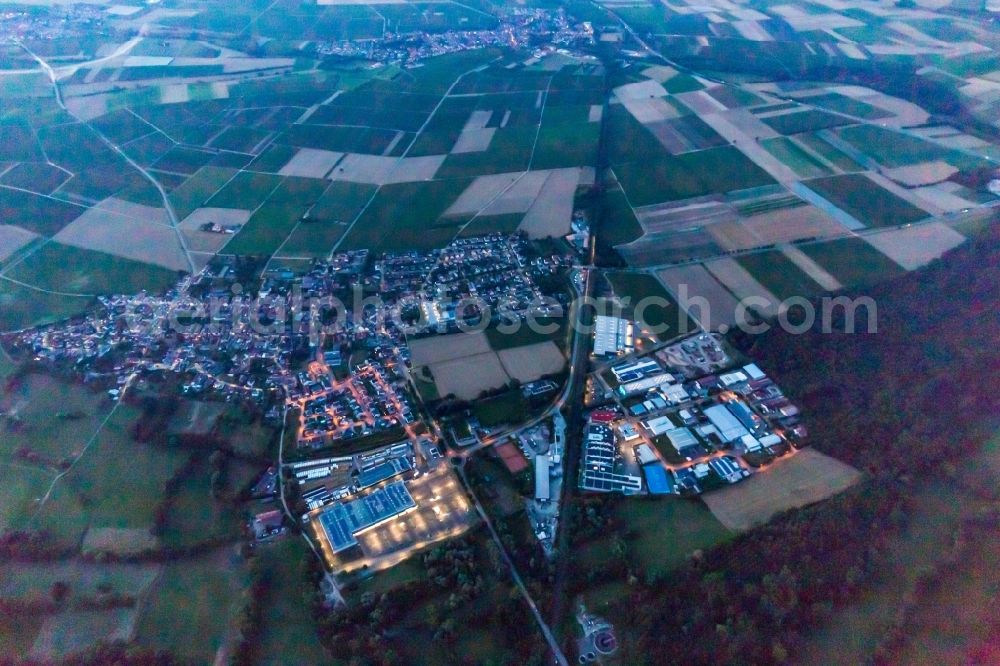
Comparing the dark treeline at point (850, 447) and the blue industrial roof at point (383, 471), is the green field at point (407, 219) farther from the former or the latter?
the dark treeline at point (850, 447)

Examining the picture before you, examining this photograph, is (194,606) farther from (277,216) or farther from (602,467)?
(277,216)

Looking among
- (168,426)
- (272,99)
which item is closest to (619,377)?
(168,426)

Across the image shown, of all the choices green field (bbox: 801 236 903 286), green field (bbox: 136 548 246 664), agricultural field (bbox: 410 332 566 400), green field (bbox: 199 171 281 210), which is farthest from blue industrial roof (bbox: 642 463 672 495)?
green field (bbox: 199 171 281 210)

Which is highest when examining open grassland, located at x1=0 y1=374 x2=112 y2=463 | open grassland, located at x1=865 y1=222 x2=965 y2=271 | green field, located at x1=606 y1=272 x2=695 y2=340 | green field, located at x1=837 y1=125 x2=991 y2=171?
green field, located at x1=837 y1=125 x2=991 y2=171

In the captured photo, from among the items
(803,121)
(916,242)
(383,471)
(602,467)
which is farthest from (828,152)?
(383,471)

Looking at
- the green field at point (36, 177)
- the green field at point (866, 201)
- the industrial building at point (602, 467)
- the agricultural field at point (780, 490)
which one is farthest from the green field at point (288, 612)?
the green field at point (36, 177)

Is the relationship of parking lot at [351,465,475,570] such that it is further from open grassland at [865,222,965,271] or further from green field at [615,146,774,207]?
open grassland at [865,222,965,271]
